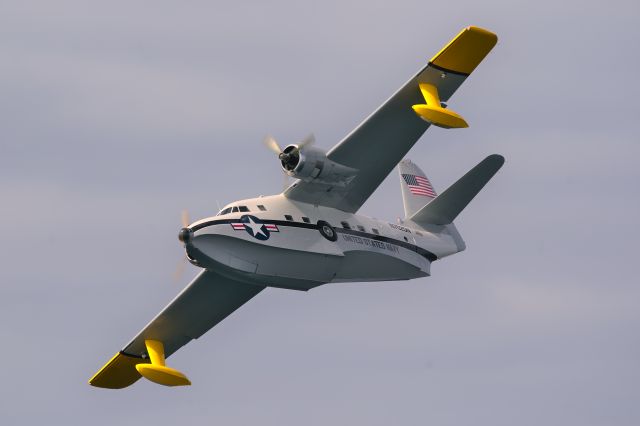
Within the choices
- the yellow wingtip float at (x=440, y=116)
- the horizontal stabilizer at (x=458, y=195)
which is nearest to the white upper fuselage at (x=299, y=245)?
the horizontal stabilizer at (x=458, y=195)

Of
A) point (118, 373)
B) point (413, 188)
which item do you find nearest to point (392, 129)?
point (413, 188)

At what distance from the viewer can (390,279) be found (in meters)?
50.9

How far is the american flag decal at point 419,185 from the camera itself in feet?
185

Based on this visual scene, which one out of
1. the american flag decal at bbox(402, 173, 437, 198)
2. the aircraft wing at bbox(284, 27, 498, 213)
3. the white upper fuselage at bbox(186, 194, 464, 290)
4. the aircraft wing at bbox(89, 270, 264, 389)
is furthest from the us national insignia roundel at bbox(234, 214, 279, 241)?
the american flag decal at bbox(402, 173, 437, 198)

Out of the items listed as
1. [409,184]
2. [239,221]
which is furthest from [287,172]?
[409,184]

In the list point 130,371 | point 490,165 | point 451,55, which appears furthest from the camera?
point 130,371

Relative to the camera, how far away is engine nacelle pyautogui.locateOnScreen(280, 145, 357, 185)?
156ft

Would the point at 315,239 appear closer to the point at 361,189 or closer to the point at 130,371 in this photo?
the point at 361,189

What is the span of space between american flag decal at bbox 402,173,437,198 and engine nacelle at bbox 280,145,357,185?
8450mm

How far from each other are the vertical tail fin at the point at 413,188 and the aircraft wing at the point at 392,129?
568cm

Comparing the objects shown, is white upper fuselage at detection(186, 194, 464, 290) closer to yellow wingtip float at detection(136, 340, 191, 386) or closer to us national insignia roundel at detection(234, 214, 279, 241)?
us national insignia roundel at detection(234, 214, 279, 241)

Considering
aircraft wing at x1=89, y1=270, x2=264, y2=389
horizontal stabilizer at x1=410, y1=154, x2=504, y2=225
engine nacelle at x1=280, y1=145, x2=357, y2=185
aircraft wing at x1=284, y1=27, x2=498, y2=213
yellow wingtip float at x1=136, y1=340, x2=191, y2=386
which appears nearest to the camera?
aircraft wing at x1=284, y1=27, x2=498, y2=213

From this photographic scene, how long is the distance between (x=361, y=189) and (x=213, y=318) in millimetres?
6914

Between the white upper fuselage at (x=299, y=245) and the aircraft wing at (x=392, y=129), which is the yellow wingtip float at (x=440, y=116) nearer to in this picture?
the aircraft wing at (x=392, y=129)
